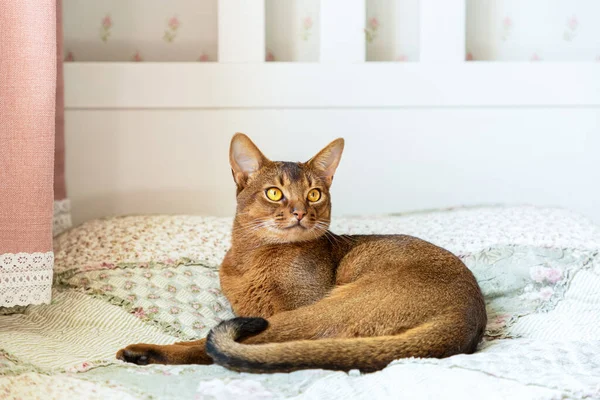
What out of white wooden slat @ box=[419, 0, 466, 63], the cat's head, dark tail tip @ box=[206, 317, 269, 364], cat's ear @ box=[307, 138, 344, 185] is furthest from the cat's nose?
white wooden slat @ box=[419, 0, 466, 63]

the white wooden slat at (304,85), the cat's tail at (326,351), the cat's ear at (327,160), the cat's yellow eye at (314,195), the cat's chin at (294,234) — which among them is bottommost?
the cat's tail at (326,351)

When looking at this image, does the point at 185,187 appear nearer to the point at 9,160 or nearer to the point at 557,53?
the point at 9,160

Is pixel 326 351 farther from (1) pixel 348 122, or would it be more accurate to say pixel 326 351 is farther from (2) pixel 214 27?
(2) pixel 214 27

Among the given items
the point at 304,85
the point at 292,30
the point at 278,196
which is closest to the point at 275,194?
the point at 278,196

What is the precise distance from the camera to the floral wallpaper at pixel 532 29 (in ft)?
7.34

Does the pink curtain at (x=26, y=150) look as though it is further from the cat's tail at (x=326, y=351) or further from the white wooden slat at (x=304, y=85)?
the white wooden slat at (x=304, y=85)

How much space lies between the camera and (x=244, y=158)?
4.73ft

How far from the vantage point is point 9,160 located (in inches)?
53.9

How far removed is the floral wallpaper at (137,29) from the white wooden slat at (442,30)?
24.6 inches

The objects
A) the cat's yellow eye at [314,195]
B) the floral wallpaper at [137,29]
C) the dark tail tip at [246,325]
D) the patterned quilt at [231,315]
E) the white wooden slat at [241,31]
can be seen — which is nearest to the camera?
the patterned quilt at [231,315]

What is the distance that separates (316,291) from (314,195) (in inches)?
8.2

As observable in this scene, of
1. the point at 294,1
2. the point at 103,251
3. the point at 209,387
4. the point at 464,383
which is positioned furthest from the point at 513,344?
the point at 294,1

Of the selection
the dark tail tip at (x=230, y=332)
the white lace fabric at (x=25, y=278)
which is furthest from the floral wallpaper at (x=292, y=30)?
the dark tail tip at (x=230, y=332)

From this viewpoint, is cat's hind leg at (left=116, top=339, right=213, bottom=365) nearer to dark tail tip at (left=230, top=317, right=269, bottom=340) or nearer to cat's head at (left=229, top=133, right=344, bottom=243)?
dark tail tip at (left=230, top=317, right=269, bottom=340)
